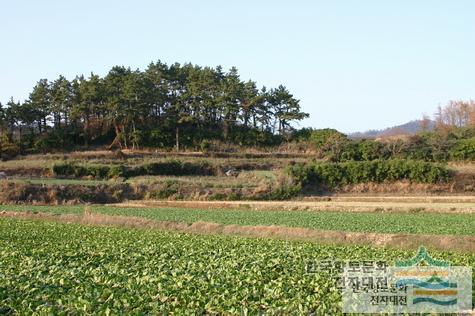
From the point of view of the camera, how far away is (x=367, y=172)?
176ft

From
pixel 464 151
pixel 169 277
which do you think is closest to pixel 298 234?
pixel 169 277

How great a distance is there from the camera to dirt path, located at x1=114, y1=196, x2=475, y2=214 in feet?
132

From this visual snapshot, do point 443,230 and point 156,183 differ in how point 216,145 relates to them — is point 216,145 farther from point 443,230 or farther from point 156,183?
point 443,230

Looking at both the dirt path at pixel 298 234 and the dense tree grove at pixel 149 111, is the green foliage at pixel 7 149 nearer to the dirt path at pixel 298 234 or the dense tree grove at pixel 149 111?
the dense tree grove at pixel 149 111

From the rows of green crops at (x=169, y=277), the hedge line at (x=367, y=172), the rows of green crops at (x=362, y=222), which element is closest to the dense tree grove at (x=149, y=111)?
the hedge line at (x=367, y=172)

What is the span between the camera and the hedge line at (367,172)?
5249 cm

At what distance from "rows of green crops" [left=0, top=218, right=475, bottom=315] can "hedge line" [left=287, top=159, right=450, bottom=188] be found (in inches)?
1277

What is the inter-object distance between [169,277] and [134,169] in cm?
4798

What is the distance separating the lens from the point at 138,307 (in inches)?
419

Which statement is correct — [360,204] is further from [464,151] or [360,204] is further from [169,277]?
[169,277]

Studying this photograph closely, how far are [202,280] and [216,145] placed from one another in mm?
62252

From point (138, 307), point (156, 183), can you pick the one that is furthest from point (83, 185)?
point (138, 307)

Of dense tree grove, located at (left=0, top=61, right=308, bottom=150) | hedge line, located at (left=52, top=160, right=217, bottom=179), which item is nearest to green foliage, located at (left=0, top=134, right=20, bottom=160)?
dense tree grove, located at (left=0, top=61, right=308, bottom=150)

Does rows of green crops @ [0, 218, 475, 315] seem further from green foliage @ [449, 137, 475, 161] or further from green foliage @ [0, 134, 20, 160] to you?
green foliage @ [0, 134, 20, 160]
